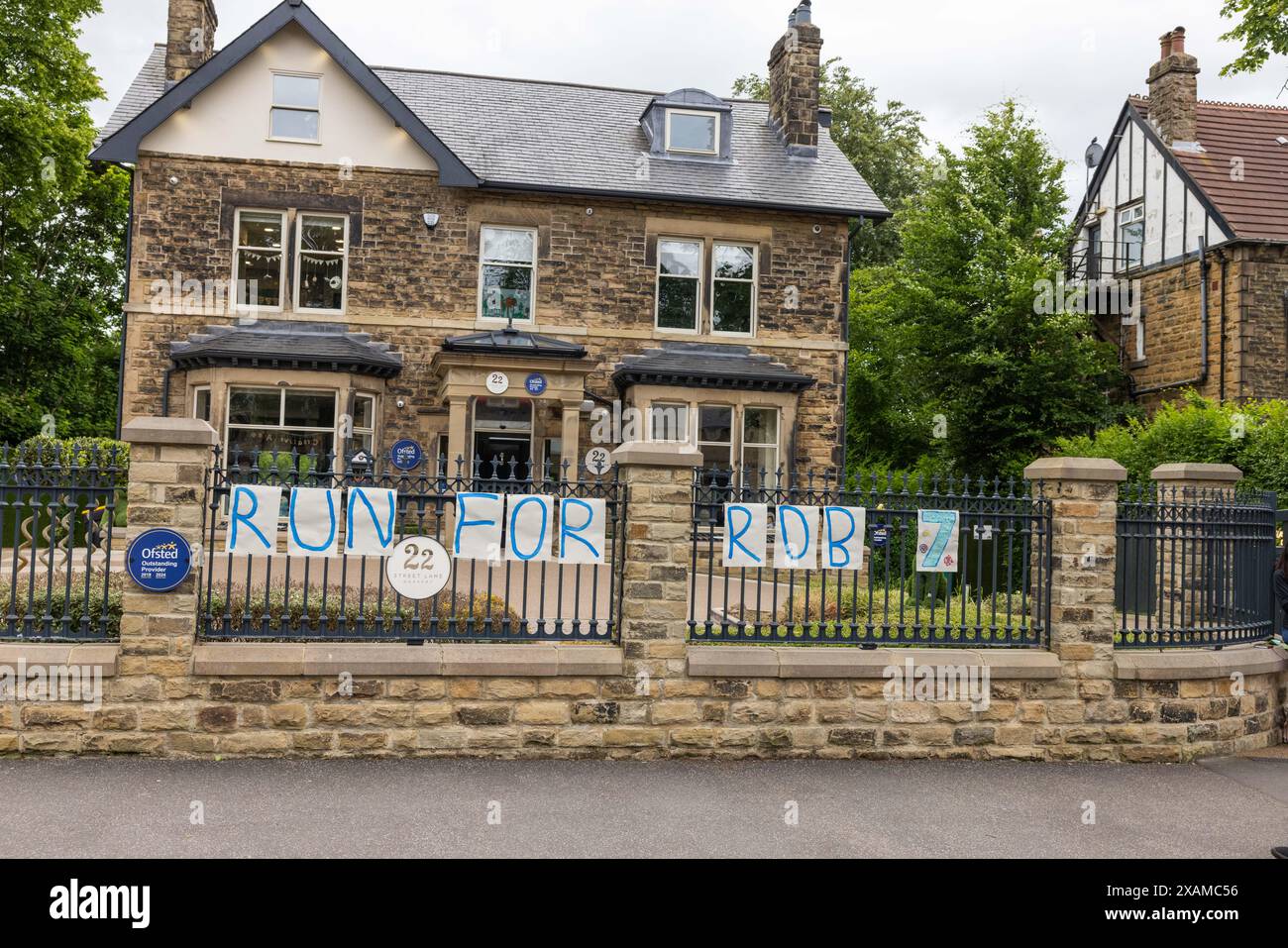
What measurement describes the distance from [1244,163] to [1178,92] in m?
2.22

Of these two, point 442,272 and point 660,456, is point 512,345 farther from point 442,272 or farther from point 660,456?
point 660,456

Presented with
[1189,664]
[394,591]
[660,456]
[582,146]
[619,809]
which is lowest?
[619,809]

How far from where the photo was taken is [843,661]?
25.2 ft

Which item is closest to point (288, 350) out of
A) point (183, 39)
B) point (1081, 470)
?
point (183, 39)

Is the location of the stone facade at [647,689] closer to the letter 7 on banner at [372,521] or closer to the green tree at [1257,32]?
the letter 7 on banner at [372,521]

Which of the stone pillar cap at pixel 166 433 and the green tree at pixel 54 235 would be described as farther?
the green tree at pixel 54 235

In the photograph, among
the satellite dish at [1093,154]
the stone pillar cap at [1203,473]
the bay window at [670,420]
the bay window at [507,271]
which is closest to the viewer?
the stone pillar cap at [1203,473]

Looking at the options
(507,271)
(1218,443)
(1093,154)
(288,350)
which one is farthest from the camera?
(1093,154)

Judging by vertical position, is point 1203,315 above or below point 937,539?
above

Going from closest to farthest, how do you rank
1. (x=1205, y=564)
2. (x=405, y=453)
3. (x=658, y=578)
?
(x=658, y=578) < (x=1205, y=564) < (x=405, y=453)

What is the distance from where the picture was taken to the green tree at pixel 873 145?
124 ft

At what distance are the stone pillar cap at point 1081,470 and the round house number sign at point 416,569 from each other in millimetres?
4682

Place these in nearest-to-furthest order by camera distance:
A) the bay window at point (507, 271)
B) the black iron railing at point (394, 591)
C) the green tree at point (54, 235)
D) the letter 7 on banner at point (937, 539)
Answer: the black iron railing at point (394, 591) < the letter 7 on banner at point (937, 539) < the bay window at point (507, 271) < the green tree at point (54, 235)

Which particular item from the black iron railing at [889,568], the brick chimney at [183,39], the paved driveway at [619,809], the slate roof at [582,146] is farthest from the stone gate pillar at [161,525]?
the brick chimney at [183,39]
